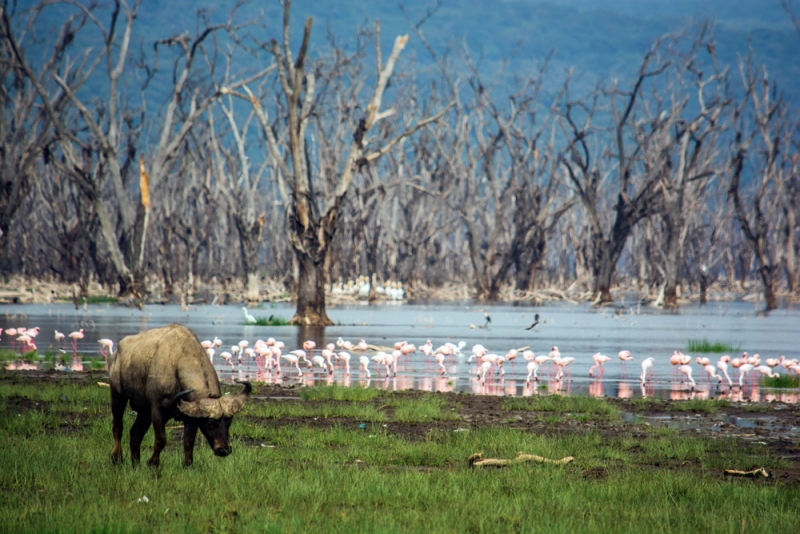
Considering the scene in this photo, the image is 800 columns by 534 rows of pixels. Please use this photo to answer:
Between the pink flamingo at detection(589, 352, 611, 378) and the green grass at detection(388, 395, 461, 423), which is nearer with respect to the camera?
the green grass at detection(388, 395, 461, 423)

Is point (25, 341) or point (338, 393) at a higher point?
point (25, 341)

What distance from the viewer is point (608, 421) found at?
1077cm

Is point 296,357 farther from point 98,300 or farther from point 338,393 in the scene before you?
point 98,300

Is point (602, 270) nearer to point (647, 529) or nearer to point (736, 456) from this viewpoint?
point (736, 456)

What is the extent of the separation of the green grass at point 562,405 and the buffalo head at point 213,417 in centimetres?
530

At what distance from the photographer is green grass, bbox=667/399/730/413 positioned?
1177 cm

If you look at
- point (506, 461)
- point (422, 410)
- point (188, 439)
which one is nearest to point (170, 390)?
point (188, 439)

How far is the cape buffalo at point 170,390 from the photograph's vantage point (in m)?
6.99

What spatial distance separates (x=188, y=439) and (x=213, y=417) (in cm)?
45

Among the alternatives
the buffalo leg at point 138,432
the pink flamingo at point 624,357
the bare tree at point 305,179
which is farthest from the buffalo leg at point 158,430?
the bare tree at point 305,179

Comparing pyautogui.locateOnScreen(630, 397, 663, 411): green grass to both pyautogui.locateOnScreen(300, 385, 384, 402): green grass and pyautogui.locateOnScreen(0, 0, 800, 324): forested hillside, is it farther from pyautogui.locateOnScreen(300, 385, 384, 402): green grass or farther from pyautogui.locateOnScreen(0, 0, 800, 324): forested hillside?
pyautogui.locateOnScreen(0, 0, 800, 324): forested hillside

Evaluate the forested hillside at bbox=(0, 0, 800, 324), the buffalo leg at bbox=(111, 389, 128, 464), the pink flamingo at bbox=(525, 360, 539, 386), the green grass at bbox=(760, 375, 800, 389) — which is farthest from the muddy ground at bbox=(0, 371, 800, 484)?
the forested hillside at bbox=(0, 0, 800, 324)

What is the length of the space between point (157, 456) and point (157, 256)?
58.8 metres

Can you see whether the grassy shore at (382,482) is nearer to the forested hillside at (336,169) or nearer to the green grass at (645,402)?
the green grass at (645,402)
